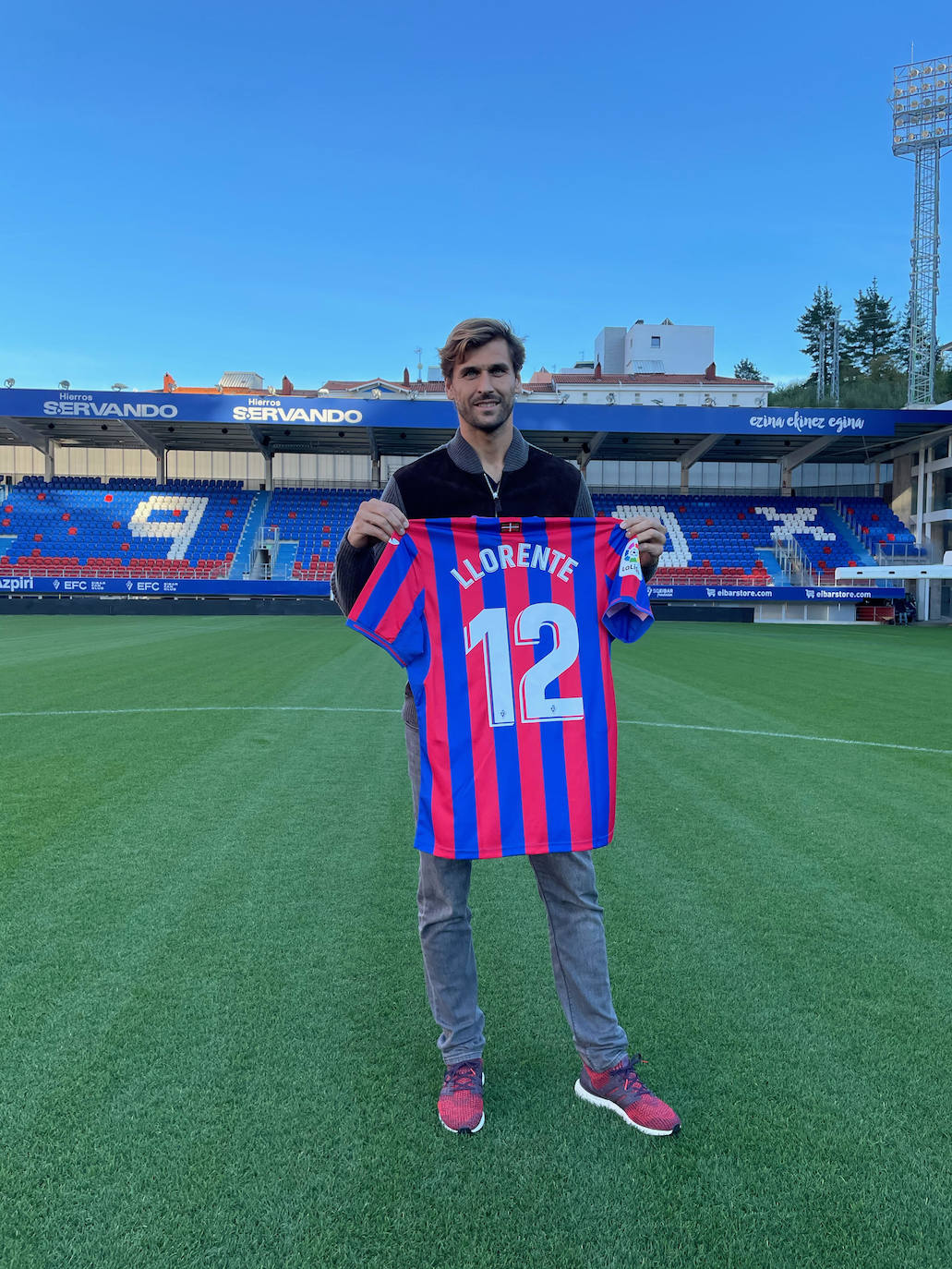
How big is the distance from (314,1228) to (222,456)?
34718 mm

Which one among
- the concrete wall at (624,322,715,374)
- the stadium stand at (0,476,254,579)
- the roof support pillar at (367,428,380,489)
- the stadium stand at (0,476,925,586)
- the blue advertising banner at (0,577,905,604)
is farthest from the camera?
the concrete wall at (624,322,715,374)

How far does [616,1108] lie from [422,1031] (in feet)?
1.87

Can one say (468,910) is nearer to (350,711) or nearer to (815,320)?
(350,711)

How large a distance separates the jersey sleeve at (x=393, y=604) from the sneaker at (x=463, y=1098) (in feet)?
3.05

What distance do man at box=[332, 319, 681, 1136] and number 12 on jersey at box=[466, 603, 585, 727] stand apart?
21cm

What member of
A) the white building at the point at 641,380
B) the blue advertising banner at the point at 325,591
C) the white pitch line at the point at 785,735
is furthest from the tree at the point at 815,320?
the white pitch line at the point at 785,735

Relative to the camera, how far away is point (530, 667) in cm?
205

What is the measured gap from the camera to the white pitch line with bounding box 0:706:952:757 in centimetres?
620

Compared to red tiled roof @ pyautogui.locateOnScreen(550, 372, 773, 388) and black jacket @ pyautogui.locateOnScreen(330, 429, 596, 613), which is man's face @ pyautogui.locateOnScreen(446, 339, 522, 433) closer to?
black jacket @ pyautogui.locateOnScreen(330, 429, 596, 613)

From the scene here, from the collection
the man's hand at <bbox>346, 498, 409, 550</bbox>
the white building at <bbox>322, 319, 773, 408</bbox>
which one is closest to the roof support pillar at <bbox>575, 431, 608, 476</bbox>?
the white building at <bbox>322, 319, 773, 408</bbox>

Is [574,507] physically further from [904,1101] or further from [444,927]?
[904,1101]

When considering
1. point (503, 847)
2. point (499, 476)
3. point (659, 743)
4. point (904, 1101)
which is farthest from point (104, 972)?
point (659, 743)

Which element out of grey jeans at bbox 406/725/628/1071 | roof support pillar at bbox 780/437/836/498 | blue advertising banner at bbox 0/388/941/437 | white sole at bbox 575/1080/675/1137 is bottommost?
white sole at bbox 575/1080/675/1137

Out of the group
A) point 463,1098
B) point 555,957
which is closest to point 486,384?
point 555,957
